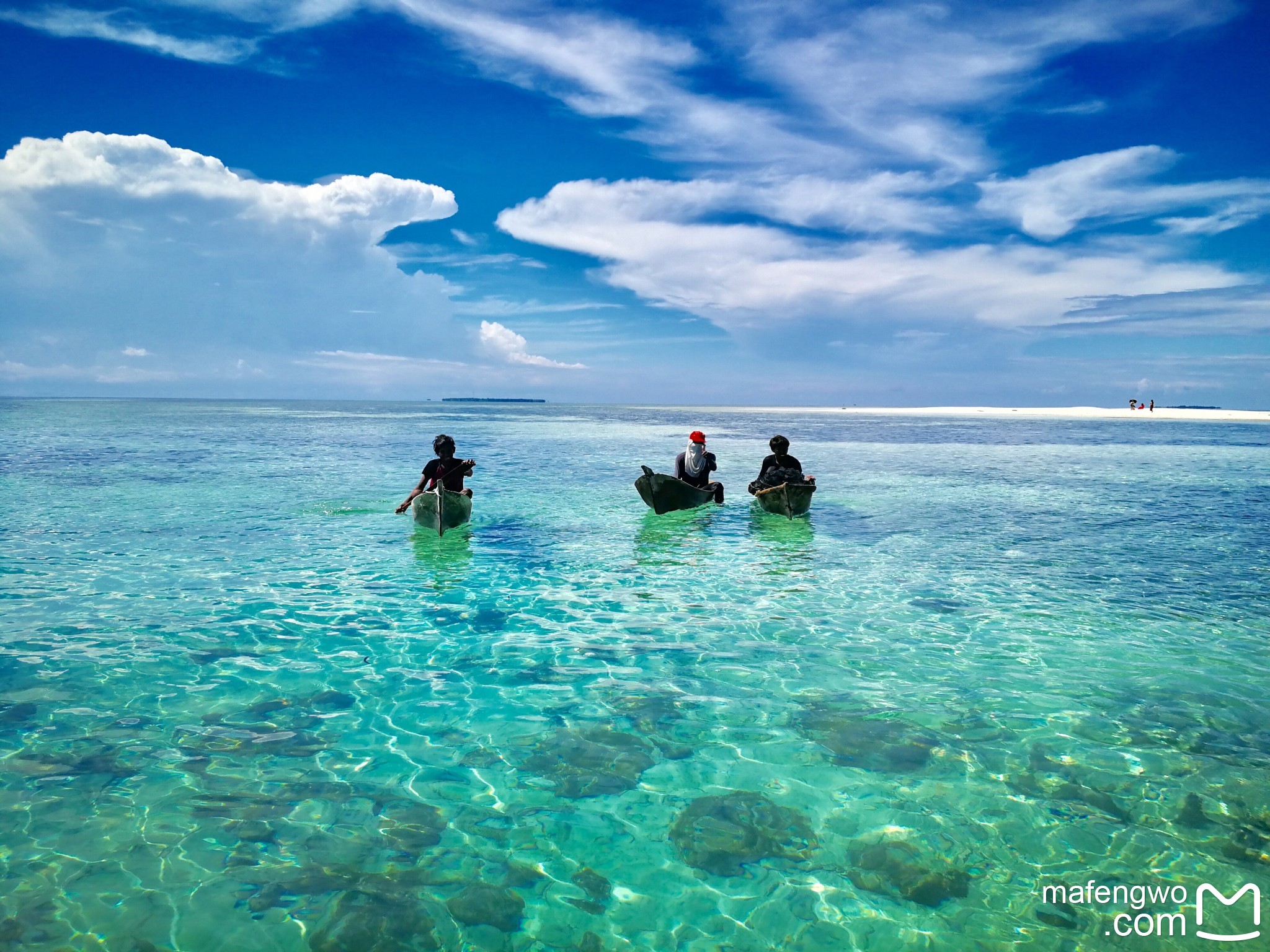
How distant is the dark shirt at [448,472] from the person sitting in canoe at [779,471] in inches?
313

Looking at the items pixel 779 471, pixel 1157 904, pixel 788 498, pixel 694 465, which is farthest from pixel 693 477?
pixel 1157 904

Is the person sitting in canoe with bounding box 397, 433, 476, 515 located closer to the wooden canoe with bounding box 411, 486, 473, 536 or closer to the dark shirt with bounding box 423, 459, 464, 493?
the dark shirt with bounding box 423, 459, 464, 493

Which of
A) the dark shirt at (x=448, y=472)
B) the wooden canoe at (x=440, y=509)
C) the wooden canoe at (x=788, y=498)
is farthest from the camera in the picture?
the wooden canoe at (x=788, y=498)

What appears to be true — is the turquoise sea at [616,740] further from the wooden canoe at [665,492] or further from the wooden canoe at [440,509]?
the wooden canoe at [665,492]

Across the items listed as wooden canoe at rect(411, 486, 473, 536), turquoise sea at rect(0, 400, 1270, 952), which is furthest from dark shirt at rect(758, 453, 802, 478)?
wooden canoe at rect(411, 486, 473, 536)

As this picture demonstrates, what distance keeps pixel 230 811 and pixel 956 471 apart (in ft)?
116

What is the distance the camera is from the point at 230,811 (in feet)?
17.6

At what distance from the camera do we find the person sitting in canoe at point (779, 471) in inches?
763

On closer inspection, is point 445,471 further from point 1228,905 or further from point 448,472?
point 1228,905

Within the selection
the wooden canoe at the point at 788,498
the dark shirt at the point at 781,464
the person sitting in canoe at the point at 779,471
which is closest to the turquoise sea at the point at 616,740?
the wooden canoe at the point at 788,498

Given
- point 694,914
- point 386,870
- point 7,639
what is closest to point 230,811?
point 386,870

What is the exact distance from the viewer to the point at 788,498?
63.1 feet

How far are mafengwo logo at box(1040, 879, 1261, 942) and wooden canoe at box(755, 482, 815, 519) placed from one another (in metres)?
14.6

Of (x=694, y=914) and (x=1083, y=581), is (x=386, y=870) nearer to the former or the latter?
(x=694, y=914)
